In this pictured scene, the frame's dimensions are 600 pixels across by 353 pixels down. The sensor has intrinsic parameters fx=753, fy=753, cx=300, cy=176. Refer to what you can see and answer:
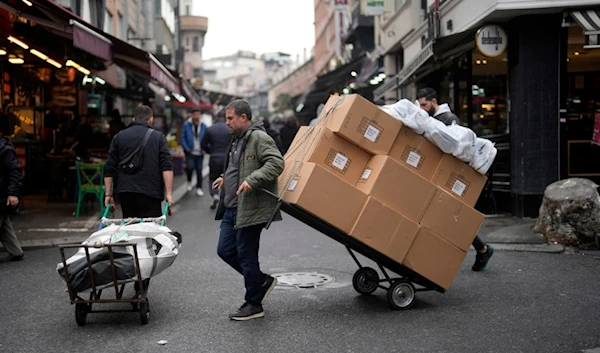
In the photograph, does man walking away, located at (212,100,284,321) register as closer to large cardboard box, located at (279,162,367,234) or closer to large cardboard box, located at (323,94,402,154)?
large cardboard box, located at (279,162,367,234)

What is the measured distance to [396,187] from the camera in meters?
6.60

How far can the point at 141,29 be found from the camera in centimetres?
3456

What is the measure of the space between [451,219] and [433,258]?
15.6 inches

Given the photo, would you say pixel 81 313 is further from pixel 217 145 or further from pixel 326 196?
pixel 217 145

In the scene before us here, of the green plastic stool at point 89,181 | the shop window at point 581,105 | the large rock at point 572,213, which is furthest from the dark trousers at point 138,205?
the shop window at point 581,105

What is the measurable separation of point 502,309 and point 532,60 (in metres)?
7.18

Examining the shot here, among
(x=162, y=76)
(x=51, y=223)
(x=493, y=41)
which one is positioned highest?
(x=493, y=41)

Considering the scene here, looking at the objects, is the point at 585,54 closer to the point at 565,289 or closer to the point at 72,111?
the point at 565,289

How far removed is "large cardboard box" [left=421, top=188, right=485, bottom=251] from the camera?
6723 mm

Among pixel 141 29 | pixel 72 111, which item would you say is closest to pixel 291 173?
pixel 72 111

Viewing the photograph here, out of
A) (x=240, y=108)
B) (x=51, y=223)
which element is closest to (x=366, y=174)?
(x=240, y=108)

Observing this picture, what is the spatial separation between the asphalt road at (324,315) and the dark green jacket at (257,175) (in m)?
0.90

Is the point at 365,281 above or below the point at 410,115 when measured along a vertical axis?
below

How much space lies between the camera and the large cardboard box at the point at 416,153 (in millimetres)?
6695
